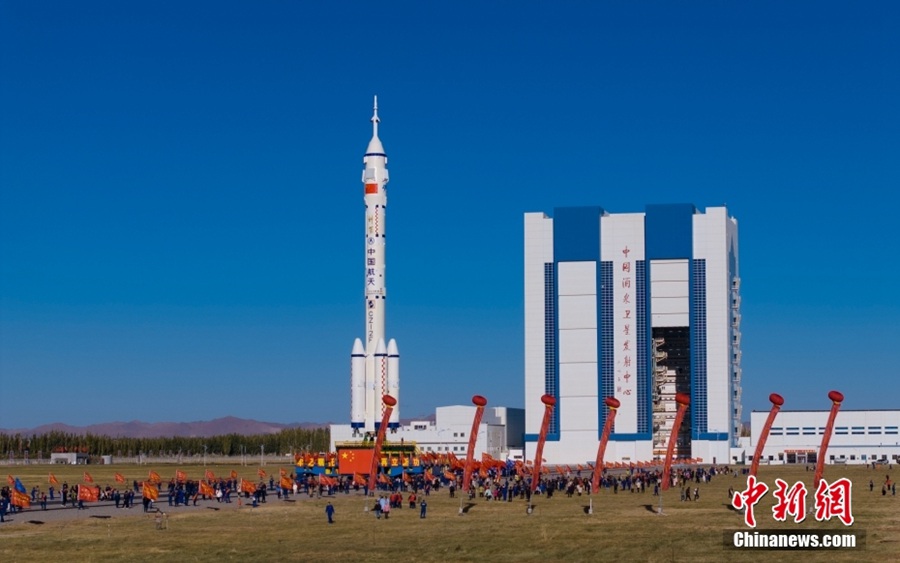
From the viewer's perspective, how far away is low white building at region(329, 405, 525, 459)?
176 meters

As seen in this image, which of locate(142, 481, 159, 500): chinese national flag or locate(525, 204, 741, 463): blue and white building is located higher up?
locate(525, 204, 741, 463): blue and white building

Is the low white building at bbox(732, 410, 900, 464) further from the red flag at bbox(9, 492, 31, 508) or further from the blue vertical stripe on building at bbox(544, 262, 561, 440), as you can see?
the red flag at bbox(9, 492, 31, 508)

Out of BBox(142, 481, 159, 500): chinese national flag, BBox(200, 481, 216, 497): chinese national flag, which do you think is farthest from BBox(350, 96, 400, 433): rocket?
BBox(142, 481, 159, 500): chinese national flag

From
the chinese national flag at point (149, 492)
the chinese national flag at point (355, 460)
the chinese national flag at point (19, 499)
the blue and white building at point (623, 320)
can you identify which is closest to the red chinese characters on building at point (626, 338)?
the blue and white building at point (623, 320)

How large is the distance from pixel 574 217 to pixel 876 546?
11812 centimetres

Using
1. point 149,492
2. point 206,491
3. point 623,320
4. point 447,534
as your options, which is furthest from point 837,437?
point 447,534

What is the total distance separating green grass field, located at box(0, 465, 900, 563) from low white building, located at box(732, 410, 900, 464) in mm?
91906

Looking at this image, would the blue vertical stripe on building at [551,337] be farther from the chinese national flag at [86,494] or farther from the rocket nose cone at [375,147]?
the chinese national flag at [86,494]

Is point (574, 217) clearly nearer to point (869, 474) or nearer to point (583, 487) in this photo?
point (869, 474)

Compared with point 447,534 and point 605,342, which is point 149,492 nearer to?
point 447,534

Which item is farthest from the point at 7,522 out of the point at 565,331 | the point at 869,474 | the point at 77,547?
the point at 565,331

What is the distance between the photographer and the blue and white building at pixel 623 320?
170 metres

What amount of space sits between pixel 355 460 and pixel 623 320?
67.4 m

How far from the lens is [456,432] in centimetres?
17925
